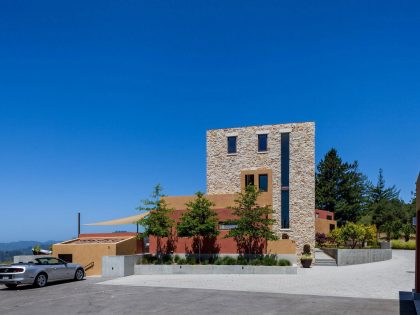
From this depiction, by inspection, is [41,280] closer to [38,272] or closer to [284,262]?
[38,272]

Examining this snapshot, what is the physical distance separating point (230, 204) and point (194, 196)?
2.62 metres

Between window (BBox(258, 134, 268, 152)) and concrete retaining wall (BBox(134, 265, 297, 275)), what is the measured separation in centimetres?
1131

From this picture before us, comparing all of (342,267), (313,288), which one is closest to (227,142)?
(342,267)

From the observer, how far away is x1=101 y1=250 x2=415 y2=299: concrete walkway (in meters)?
17.1

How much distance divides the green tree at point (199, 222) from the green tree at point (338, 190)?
3523cm

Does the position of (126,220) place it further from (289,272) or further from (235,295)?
(235,295)

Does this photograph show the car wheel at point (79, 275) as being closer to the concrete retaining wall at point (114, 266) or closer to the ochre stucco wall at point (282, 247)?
the concrete retaining wall at point (114, 266)

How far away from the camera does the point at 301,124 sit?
3175 cm

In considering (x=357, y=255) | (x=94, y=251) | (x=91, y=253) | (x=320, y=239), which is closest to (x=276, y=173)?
(x=357, y=255)

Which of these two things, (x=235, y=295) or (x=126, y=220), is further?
(x=126, y=220)

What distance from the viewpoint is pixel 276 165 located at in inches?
1268

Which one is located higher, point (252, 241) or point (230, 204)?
point (230, 204)

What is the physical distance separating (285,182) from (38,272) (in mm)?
19049

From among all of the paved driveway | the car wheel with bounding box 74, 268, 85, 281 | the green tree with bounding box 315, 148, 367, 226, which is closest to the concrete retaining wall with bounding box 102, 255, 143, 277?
the car wheel with bounding box 74, 268, 85, 281
